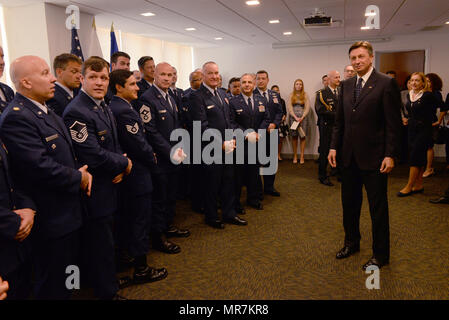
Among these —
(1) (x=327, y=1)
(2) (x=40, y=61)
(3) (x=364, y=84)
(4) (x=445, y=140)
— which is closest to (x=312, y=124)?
(4) (x=445, y=140)

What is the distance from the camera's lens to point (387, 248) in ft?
8.74

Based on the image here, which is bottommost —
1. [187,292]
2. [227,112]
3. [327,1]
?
[187,292]

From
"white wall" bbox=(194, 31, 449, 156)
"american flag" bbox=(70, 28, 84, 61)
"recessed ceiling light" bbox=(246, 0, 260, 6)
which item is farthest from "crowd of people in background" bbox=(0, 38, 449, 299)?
"white wall" bbox=(194, 31, 449, 156)

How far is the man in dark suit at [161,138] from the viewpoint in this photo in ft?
9.59

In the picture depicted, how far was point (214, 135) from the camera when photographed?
3.45m

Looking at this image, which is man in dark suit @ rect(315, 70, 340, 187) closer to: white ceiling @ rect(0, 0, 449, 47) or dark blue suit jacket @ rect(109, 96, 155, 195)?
white ceiling @ rect(0, 0, 449, 47)

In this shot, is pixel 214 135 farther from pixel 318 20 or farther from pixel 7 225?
pixel 318 20

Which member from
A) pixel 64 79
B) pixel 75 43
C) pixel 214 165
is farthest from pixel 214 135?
pixel 75 43

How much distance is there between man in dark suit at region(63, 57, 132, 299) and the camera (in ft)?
6.78

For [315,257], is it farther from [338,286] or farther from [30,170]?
[30,170]

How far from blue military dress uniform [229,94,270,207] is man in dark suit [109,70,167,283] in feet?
5.19

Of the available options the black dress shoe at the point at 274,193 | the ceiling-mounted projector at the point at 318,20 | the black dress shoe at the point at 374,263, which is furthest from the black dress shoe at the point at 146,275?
the ceiling-mounted projector at the point at 318,20

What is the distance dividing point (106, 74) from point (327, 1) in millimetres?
3210

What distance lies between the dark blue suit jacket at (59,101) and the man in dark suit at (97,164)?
51cm
